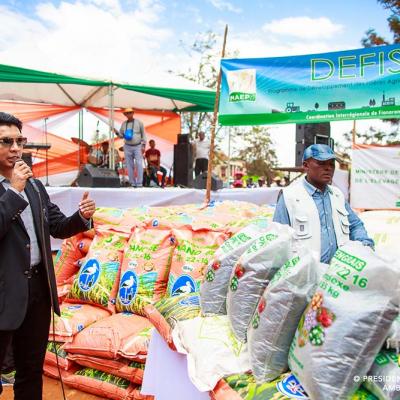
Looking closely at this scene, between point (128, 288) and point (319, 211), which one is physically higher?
point (319, 211)

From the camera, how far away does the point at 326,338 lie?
1.04 metres

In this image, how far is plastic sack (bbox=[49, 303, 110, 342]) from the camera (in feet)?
8.46

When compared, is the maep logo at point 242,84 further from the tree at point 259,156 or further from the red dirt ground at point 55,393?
the tree at point 259,156

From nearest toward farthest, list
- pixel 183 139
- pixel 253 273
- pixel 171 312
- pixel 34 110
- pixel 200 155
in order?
pixel 253 273 < pixel 171 312 < pixel 183 139 < pixel 200 155 < pixel 34 110

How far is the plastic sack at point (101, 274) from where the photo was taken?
2.86m

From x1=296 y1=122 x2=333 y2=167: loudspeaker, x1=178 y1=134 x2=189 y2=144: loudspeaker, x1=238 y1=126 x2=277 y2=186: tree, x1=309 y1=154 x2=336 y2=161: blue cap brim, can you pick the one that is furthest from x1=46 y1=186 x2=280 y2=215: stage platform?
x1=238 y1=126 x2=277 y2=186: tree

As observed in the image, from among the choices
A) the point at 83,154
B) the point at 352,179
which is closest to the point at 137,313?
the point at 352,179

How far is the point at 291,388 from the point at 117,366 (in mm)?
1476

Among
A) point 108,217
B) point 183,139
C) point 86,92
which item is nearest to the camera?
point 108,217

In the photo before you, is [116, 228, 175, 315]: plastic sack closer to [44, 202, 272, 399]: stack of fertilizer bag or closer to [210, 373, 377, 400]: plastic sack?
[44, 202, 272, 399]: stack of fertilizer bag

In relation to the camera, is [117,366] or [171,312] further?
[117,366]

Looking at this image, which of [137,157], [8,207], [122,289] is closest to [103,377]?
[122,289]

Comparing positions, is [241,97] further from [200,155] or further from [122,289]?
[200,155]

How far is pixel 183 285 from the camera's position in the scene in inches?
102
